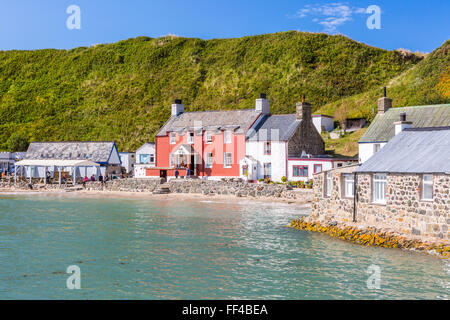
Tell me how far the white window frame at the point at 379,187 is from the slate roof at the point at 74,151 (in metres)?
42.9

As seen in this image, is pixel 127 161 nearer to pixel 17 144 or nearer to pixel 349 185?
pixel 17 144

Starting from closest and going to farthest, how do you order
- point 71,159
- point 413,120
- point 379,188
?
1. point 379,188
2. point 413,120
3. point 71,159

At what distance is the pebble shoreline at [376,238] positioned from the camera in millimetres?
17836

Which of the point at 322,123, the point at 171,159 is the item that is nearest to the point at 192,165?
the point at 171,159

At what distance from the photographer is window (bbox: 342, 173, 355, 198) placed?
877 inches

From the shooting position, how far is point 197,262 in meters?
17.6

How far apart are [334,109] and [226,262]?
5368cm

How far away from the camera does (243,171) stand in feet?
162

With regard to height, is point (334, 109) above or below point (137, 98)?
below

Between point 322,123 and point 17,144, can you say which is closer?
point 322,123

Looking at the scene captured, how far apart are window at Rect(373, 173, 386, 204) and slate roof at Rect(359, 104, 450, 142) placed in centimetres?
2030

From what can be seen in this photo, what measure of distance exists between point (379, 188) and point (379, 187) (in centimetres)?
5

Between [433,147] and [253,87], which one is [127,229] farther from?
[253,87]
